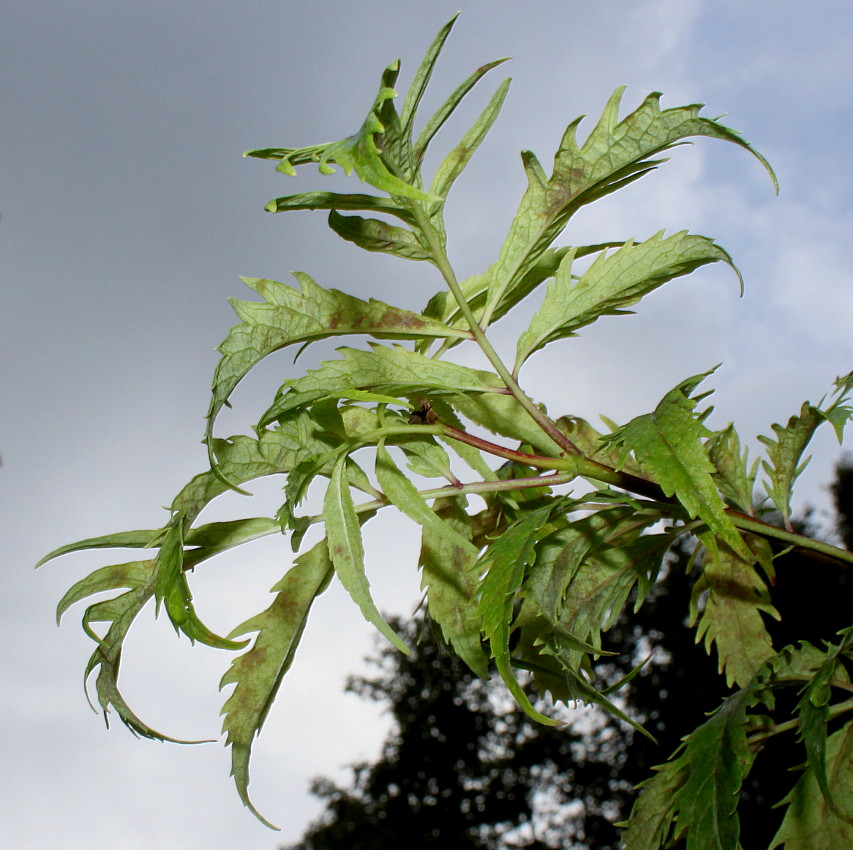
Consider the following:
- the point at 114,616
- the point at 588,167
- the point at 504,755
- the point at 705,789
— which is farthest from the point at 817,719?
the point at 504,755

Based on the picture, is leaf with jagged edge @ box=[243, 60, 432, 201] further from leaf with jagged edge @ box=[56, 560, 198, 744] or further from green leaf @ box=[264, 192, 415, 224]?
leaf with jagged edge @ box=[56, 560, 198, 744]

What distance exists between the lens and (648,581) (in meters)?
0.85

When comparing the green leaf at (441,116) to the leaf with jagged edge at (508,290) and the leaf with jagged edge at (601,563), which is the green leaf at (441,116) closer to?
the leaf with jagged edge at (508,290)

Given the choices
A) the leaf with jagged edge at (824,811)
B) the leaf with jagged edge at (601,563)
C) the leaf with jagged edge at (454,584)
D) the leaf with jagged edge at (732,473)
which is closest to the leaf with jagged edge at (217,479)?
the leaf with jagged edge at (454,584)

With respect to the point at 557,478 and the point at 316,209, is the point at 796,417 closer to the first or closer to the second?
the point at 557,478

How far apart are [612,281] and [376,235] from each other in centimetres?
22

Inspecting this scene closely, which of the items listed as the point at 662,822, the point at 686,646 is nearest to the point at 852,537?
the point at 686,646

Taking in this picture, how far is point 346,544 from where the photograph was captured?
62 cm

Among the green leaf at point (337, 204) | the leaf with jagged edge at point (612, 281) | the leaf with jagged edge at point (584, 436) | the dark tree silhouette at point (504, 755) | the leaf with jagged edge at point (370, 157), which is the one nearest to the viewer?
the leaf with jagged edge at point (370, 157)

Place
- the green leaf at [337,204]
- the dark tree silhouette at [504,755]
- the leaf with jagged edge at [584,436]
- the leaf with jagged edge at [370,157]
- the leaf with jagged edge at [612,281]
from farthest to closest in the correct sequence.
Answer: the dark tree silhouette at [504,755]
the leaf with jagged edge at [584,436]
the leaf with jagged edge at [612,281]
the green leaf at [337,204]
the leaf with jagged edge at [370,157]

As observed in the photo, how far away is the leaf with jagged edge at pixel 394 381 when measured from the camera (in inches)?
25.7

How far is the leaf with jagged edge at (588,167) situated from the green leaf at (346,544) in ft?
0.72

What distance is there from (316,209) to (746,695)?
655 mm

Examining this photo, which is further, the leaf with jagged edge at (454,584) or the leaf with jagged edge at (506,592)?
the leaf with jagged edge at (454,584)
